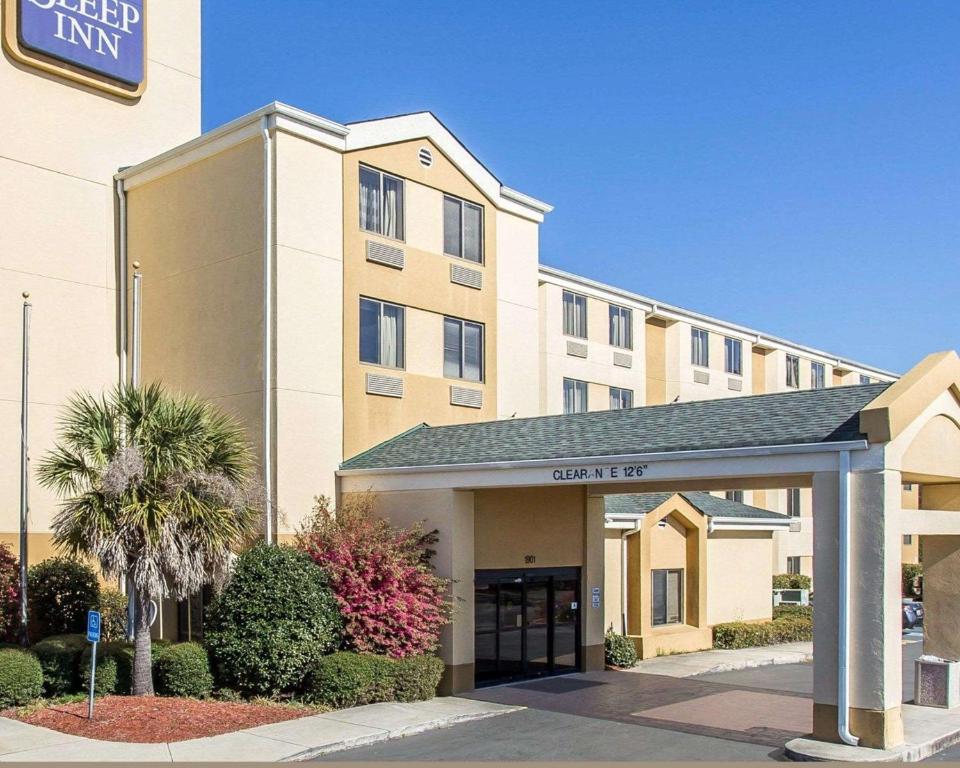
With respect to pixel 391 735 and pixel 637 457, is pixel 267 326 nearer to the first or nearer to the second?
pixel 637 457

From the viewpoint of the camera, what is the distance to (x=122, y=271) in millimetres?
23484

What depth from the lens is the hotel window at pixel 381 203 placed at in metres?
22.2

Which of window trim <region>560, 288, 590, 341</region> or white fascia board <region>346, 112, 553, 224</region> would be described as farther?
window trim <region>560, 288, 590, 341</region>

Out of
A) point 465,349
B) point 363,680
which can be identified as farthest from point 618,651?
point 363,680

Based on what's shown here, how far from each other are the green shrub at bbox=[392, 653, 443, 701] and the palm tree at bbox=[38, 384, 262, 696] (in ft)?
11.5

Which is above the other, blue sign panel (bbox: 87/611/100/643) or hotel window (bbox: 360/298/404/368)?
hotel window (bbox: 360/298/404/368)

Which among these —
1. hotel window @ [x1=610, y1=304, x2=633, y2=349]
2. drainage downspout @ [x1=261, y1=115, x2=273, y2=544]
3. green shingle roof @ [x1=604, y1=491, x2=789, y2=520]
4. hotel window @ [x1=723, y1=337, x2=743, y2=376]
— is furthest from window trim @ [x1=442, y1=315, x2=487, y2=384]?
hotel window @ [x1=723, y1=337, x2=743, y2=376]

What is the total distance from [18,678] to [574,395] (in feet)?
64.0

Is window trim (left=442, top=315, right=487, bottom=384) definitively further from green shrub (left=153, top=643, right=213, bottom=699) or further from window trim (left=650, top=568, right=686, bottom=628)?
green shrub (left=153, top=643, right=213, bottom=699)

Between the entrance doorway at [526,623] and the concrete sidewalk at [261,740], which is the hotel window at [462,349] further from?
the concrete sidewalk at [261,740]

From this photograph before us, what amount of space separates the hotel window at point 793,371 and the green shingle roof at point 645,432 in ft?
89.2

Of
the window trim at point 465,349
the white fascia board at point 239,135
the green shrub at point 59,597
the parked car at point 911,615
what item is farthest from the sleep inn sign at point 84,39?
the parked car at point 911,615

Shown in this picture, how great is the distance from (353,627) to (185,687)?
2.92 metres

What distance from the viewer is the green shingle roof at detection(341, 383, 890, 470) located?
Result: 1611cm
